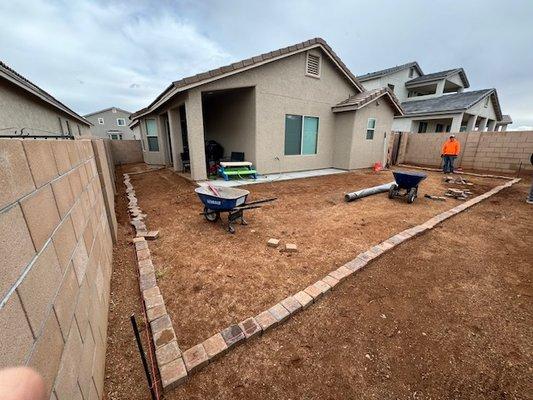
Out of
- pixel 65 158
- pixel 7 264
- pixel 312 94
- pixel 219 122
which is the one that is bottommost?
pixel 7 264

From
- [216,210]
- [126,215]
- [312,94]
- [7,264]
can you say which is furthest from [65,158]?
[312,94]

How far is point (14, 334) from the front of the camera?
0.81 m

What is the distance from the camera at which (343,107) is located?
10617 millimetres

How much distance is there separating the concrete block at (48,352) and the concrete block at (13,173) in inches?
23.1

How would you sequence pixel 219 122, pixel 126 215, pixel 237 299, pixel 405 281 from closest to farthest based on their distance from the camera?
pixel 237 299 → pixel 405 281 → pixel 126 215 → pixel 219 122

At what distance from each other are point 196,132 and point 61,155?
6.50 m

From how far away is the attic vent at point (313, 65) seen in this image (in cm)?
973

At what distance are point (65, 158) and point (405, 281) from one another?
3836 millimetres

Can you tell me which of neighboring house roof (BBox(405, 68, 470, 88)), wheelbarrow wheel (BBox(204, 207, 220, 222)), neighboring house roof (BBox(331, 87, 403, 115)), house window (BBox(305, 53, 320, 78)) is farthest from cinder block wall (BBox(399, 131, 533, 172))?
wheelbarrow wheel (BBox(204, 207, 220, 222))

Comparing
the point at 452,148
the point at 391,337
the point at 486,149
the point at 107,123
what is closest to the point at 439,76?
the point at 486,149

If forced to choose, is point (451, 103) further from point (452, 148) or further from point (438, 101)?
point (452, 148)

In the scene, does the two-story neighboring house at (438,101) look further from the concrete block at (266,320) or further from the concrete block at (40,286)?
the concrete block at (40,286)

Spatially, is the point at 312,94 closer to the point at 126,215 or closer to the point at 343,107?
the point at 343,107

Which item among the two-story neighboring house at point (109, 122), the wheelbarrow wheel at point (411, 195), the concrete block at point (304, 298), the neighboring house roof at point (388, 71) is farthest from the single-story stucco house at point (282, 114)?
the two-story neighboring house at point (109, 122)
